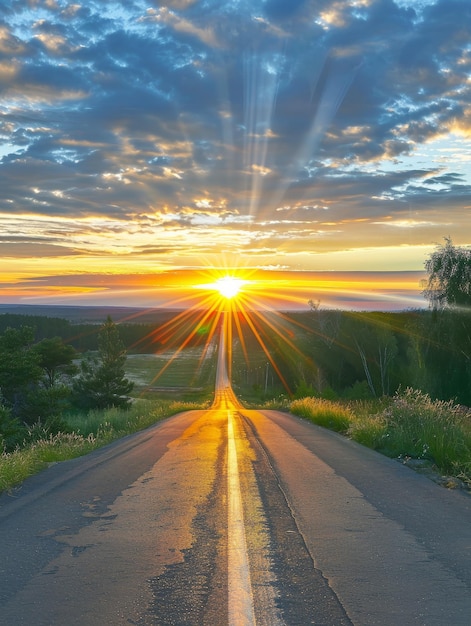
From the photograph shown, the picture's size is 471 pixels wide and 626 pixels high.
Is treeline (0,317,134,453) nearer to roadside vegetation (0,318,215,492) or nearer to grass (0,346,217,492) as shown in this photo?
roadside vegetation (0,318,215,492)

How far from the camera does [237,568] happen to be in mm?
5566

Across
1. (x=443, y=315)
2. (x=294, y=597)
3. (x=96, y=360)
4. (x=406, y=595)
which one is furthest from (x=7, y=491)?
(x=96, y=360)

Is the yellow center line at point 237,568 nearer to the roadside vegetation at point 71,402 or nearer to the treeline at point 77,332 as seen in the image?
the roadside vegetation at point 71,402

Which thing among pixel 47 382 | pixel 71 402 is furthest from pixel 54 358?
pixel 71 402

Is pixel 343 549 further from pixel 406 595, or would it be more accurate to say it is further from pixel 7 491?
pixel 7 491

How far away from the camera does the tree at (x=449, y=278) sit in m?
36.7

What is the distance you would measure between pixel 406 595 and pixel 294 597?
857 mm

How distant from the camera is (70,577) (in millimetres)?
5387

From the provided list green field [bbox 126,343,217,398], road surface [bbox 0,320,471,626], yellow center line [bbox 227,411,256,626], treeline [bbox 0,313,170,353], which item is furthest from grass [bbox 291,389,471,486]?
treeline [bbox 0,313,170,353]

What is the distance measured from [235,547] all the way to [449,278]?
33.5 m

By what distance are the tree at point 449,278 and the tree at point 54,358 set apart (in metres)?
36.7

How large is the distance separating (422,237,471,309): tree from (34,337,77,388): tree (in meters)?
36.7

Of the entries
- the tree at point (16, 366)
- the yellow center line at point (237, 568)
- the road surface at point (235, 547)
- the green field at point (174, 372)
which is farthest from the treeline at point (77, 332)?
the yellow center line at point (237, 568)

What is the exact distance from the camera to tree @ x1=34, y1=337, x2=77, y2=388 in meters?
61.4
